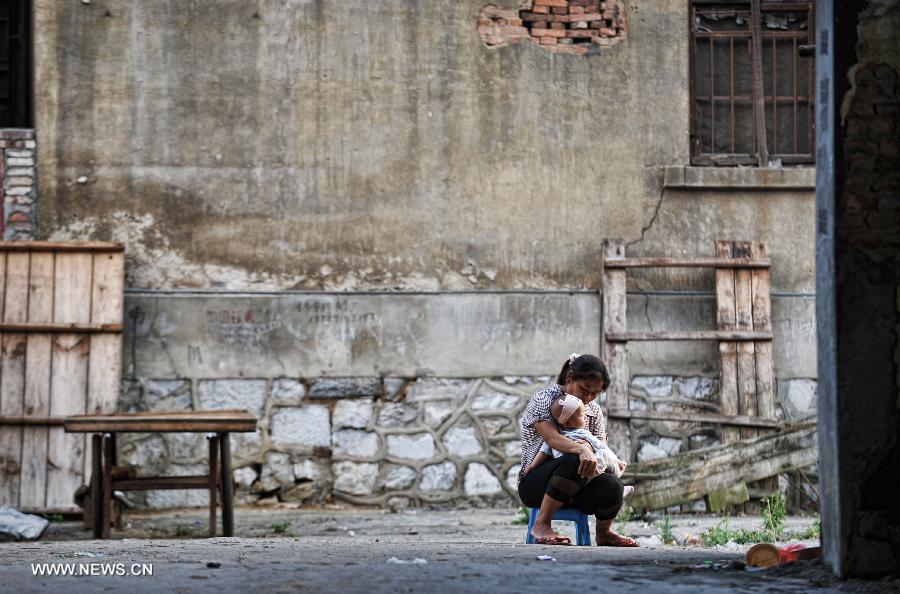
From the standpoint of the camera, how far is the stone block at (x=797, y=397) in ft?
30.9

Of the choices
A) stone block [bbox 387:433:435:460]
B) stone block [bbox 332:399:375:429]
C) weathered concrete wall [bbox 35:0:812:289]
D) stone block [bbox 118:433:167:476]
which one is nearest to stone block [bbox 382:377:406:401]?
stone block [bbox 332:399:375:429]

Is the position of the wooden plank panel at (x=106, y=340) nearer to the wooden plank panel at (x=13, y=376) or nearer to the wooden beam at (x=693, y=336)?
the wooden plank panel at (x=13, y=376)

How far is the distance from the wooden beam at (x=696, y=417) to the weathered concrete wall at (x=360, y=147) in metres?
1.04

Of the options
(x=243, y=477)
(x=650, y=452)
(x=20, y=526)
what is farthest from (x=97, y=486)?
(x=650, y=452)

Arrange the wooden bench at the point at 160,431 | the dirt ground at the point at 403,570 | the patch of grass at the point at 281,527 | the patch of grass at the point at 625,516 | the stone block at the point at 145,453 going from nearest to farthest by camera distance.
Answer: the dirt ground at the point at 403,570
the wooden bench at the point at 160,431
the patch of grass at the point at 281,527
the patch of grass at the point at 625,516
the stone block at the point at 145,453

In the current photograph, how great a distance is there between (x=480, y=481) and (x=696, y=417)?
1.61 metres

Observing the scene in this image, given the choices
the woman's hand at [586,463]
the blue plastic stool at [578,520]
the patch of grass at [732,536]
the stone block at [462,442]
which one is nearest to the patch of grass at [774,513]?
the patch of grass at [732,536]

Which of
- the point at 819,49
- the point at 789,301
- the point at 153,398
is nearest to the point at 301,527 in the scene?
the point at 153,398

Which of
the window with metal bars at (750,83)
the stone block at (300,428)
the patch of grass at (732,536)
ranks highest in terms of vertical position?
the window with metal bars at (750,83)

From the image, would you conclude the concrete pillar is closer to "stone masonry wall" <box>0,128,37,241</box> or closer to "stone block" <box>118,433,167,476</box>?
"stone block" <box>118,433,167,476</box>

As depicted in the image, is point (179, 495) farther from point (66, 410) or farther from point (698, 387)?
point (698, 387)

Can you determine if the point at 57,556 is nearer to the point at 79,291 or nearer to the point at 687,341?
the point at 79,291

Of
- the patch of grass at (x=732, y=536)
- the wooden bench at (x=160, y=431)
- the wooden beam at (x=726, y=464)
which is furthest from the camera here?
the wooden beam at (x=726, y=464)

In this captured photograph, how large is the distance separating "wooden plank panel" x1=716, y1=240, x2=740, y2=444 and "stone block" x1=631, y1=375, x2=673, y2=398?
382mm
